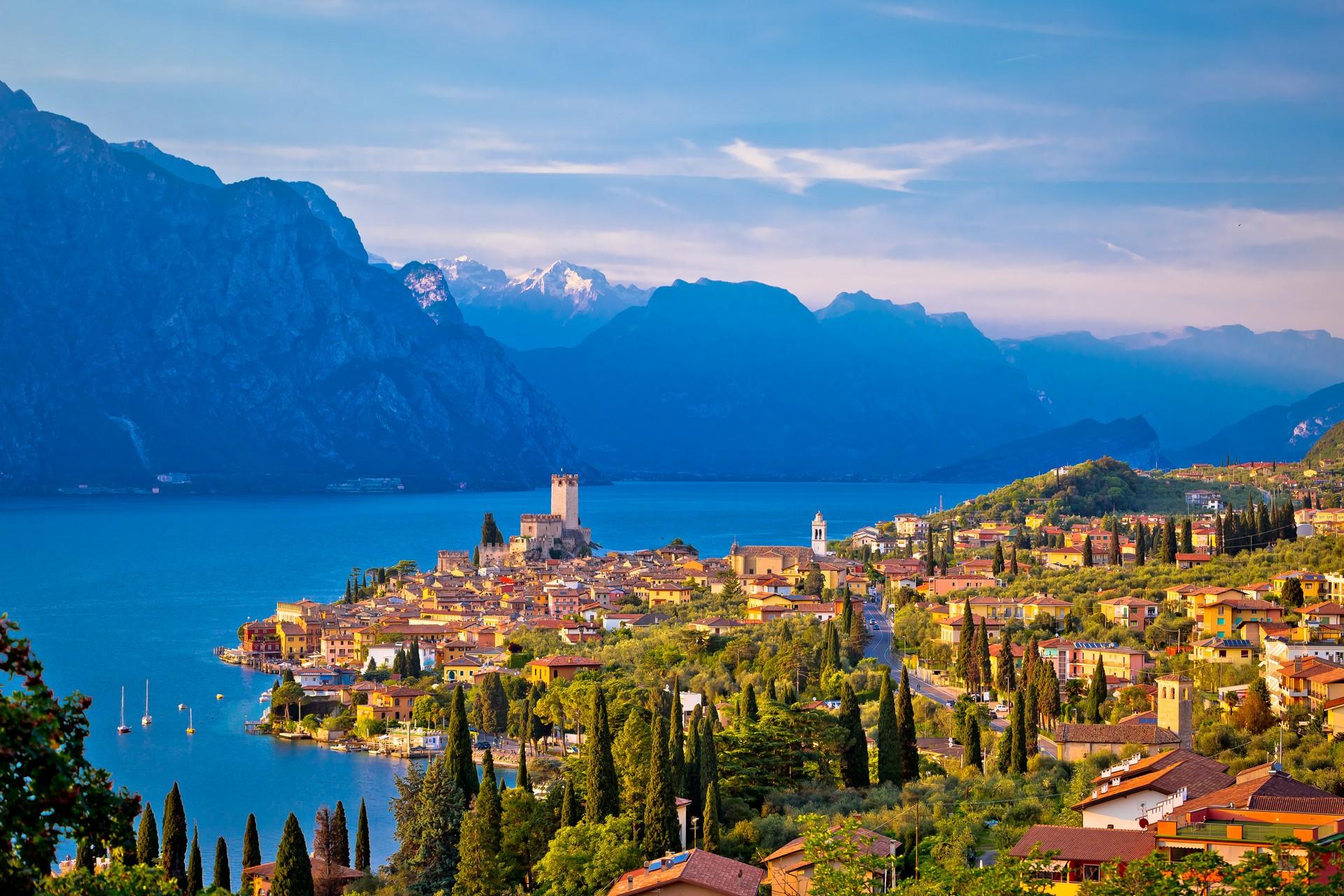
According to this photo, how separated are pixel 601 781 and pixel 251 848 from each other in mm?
5966

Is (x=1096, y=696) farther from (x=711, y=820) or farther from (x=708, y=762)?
(x=711, y=820)

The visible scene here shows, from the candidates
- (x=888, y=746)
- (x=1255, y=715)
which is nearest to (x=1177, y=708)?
(x=1255, y=715)

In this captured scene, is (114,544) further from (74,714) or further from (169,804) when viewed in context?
(74,714)

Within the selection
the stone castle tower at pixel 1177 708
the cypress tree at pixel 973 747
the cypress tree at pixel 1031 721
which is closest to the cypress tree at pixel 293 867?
the cypress tree at pixel 973 747

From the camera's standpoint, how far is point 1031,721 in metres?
27.7

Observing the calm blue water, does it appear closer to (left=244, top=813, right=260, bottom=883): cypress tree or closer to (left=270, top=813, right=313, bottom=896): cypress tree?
(left=244, top=813, right=260, bottom=883): cypress tree

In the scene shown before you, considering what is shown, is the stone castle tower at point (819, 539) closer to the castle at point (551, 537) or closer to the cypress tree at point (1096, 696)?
the castle at point (551, 537)

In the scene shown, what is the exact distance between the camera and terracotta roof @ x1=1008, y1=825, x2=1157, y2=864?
1637cm

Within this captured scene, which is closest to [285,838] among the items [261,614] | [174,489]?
[261,614]

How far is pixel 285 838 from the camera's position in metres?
22.8

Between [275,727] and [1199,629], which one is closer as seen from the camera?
[1199,629]

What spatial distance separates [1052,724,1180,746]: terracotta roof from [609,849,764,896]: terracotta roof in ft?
25.9

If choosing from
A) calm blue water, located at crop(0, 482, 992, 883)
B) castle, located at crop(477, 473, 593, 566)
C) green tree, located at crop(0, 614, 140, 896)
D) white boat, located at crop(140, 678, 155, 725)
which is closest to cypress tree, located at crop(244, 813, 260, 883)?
calm blue water, located at crop(0, 482, 992, 883)

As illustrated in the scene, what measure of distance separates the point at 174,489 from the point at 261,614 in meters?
135
